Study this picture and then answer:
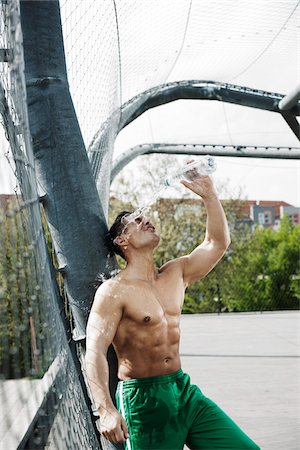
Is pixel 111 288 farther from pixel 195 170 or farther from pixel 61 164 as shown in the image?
pixel 195 170

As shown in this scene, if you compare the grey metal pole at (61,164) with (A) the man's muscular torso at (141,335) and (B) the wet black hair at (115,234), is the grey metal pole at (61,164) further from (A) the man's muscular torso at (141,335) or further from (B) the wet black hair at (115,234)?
(A) the man's muscular torso at (141,335)

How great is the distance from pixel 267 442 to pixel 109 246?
307 cm

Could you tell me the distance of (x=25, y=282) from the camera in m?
2.33

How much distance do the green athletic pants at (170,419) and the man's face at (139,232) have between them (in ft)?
1.70

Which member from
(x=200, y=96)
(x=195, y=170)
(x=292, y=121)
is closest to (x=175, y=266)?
(x=195, y=170)

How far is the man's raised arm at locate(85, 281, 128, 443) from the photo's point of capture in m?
2.66

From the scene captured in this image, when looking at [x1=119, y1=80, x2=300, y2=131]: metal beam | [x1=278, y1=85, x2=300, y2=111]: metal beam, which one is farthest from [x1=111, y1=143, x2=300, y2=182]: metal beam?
[x1=278, y1=85, x2=300, y2=111]: metal beam

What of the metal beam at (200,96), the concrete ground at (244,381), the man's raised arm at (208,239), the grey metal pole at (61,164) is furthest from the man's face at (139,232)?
the metal beam at (200,96)

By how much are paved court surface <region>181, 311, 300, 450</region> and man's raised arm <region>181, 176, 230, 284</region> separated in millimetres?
2612

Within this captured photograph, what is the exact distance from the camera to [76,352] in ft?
10.5

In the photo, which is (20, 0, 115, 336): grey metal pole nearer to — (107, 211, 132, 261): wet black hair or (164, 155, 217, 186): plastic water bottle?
(107, 211, 132, 261): wet black hair

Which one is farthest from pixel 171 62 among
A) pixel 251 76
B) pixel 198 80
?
pixel 251 76

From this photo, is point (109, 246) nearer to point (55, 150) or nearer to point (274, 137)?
point (55, 150)

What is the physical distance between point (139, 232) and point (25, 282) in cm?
89
